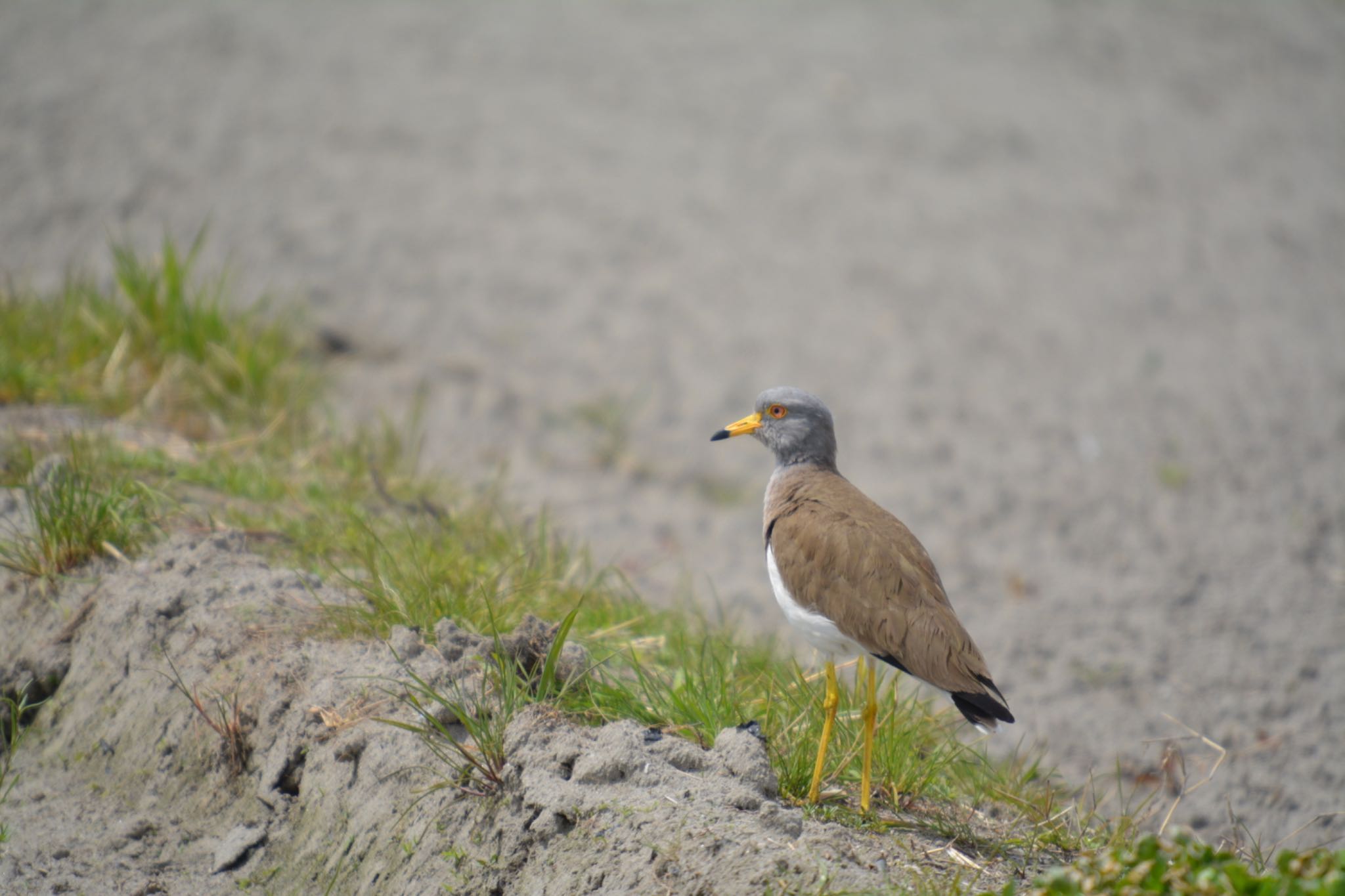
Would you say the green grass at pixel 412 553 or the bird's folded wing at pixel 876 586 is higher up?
the bird's folded wing at pixel 876 586

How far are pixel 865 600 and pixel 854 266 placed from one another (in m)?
6.91

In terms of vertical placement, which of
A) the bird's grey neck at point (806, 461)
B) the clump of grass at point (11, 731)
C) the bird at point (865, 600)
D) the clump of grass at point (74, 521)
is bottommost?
the clump of grass at point (11, 731)

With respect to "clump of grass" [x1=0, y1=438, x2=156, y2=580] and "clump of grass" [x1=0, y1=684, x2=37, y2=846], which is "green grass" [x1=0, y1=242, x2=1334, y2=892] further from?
"clump of grass" [x1=0, y1=684, x2=37, y2=846]

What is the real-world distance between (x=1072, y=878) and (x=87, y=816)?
9.90 feet

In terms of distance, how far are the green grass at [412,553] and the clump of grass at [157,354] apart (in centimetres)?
1

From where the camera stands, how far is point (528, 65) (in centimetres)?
1110

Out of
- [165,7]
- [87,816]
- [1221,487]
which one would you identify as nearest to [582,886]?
[87,816]

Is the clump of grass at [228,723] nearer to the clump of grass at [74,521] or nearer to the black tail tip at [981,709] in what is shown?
the clump of grass at [74,521]

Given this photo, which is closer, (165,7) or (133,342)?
(133,342)

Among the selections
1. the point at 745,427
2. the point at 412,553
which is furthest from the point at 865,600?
the point at 412,553

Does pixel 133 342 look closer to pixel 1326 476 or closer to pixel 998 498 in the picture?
pixel 998 498

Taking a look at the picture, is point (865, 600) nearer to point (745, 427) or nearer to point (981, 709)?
point (981, 709)

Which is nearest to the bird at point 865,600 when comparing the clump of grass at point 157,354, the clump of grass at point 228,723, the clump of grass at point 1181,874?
the clump of grass at point 1181,874

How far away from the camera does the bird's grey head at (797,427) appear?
12.9 feet
